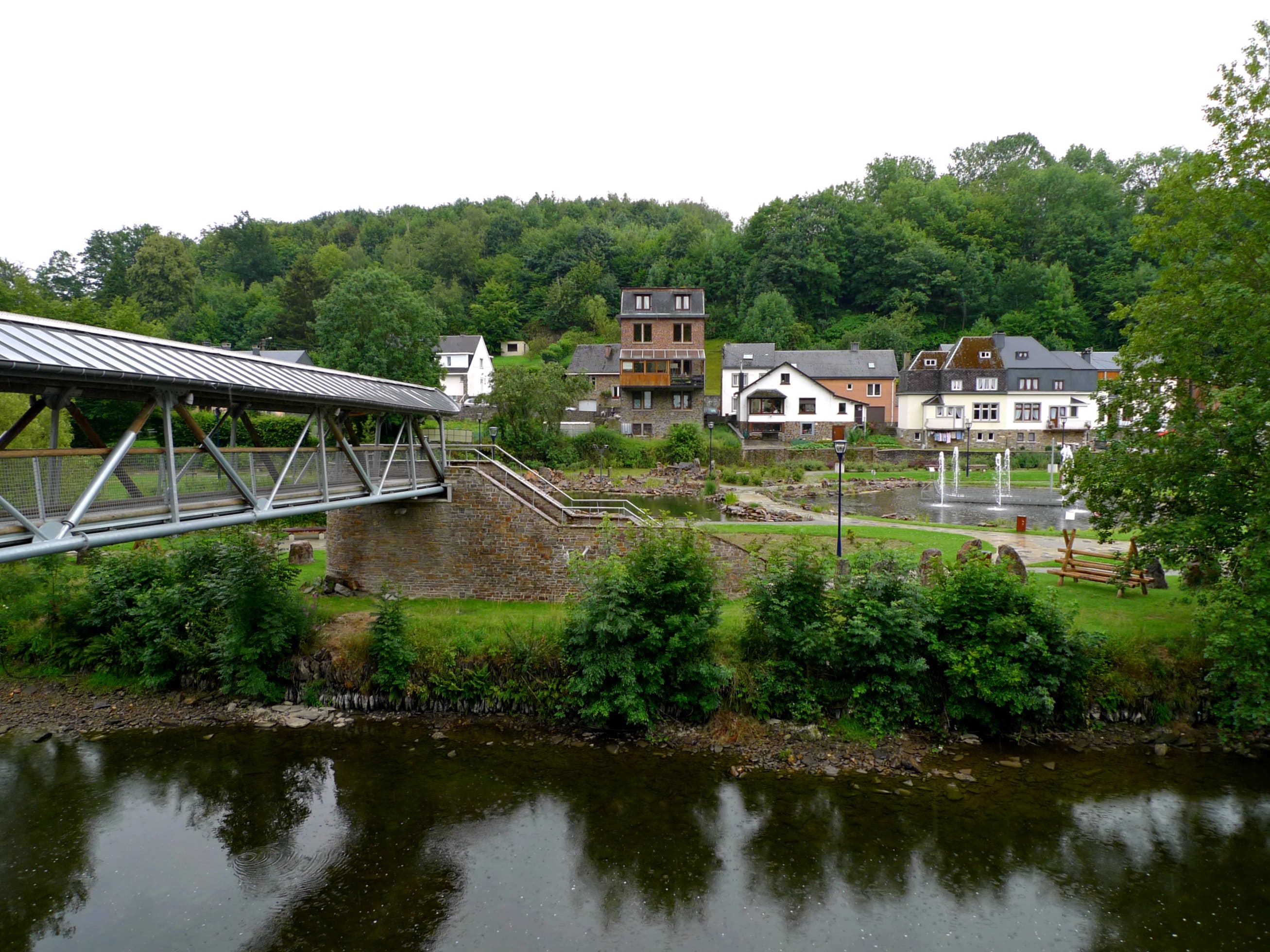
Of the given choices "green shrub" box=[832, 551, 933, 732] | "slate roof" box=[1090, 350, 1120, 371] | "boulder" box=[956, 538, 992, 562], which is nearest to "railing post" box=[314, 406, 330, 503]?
"green shrub" box=[832, 551, 933, 732]

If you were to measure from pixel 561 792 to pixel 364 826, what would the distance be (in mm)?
3338

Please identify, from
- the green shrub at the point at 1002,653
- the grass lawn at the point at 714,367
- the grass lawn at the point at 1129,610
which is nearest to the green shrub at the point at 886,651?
the green shrub at the point at 1002,653

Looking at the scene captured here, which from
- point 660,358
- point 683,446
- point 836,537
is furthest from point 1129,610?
point 660,358

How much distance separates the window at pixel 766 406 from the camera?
5556 cm

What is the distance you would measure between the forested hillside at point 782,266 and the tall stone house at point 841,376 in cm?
1048

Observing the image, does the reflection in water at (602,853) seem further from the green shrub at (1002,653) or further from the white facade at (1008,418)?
the white facade at (1008,418)

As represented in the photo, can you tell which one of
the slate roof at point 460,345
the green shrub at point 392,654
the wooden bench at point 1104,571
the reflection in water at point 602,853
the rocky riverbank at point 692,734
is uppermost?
the slate roof at point 460,345

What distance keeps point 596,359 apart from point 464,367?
12623 mm

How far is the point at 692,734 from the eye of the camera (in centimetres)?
1447

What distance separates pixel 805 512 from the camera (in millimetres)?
29719

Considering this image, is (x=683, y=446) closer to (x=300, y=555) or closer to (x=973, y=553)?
(x=300, y=555)

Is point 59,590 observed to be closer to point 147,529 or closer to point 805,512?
point 147,529

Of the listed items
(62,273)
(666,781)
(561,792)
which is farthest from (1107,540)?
(62,273)

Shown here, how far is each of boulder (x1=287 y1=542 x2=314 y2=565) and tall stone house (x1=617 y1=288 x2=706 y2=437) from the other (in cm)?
3292
